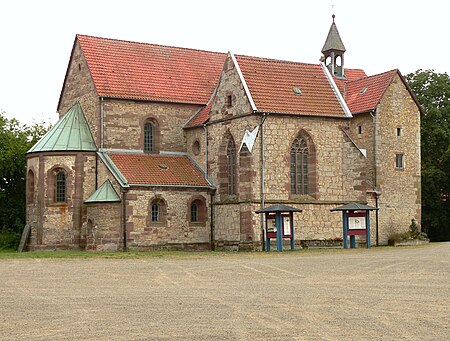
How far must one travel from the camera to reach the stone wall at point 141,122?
47.8m

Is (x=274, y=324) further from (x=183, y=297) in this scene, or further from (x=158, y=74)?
(x=158, y=74)

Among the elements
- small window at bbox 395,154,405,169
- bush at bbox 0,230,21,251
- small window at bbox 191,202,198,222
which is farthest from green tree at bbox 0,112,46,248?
small window at bbox 395,154,405,169

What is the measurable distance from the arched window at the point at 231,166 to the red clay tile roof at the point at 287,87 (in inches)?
130

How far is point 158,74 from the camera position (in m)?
50.9

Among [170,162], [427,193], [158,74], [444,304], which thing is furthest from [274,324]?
[427,193]

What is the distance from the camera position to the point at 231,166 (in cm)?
4653

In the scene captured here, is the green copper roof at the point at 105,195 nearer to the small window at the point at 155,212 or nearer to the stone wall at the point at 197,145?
the small window at the point at 155,212

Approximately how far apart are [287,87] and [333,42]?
45.3 ft

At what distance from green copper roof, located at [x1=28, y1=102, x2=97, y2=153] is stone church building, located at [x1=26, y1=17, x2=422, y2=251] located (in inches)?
2.4

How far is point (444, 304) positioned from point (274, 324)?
4.74m

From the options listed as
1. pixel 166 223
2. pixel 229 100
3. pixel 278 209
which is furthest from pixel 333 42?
pixel 278 209

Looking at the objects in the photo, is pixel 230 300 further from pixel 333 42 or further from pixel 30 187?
pixel 333 42

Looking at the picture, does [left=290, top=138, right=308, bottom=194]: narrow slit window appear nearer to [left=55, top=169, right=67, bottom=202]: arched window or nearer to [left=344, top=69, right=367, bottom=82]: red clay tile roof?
[left=55, top=169, right=67, bottom=202]: arched window

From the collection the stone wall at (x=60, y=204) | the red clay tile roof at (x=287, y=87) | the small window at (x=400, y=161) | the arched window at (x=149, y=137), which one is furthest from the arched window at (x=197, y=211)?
the small window at (x=400, y=161)
